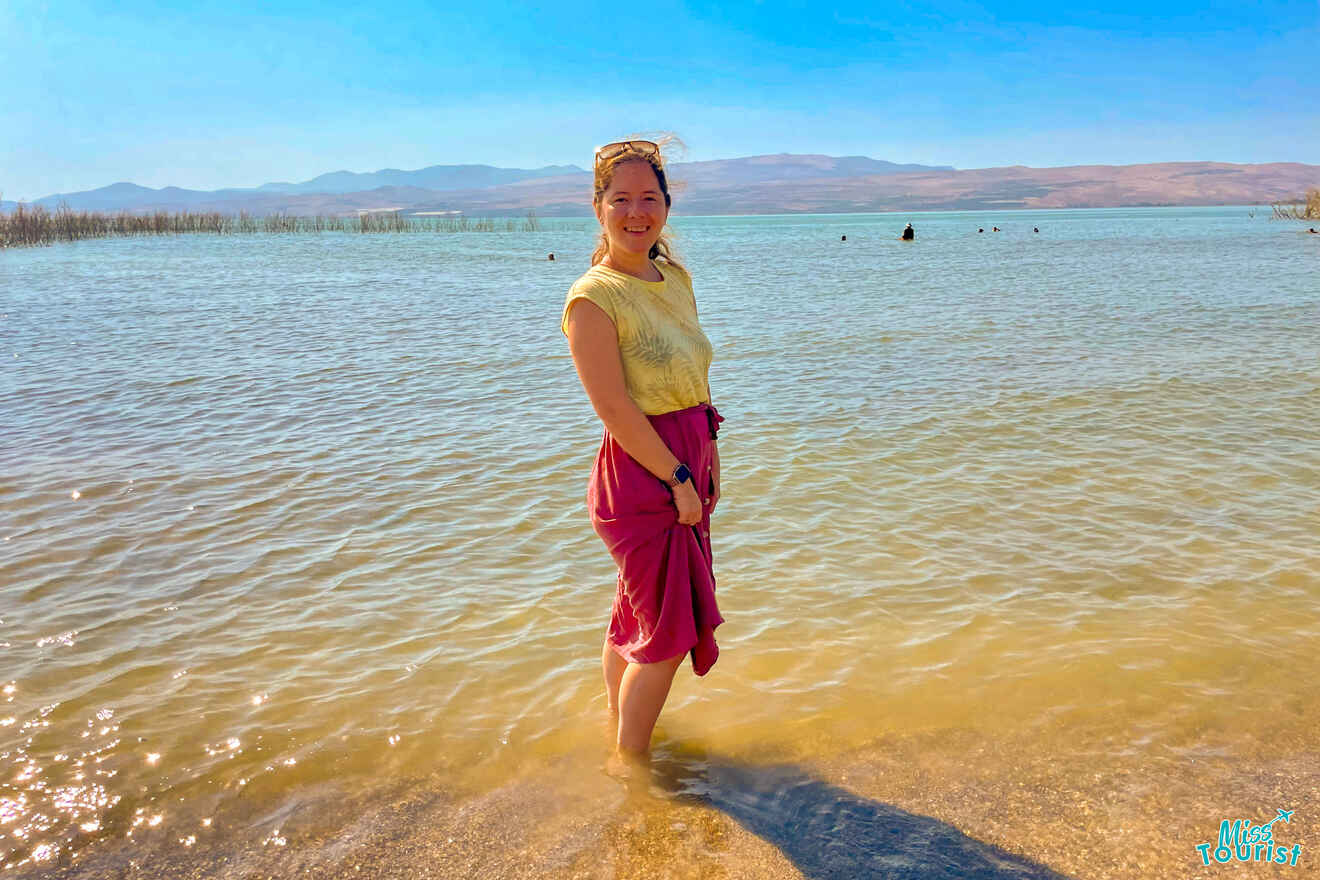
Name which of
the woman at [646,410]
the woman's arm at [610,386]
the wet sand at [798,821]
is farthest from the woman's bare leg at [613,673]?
the woman's arm at [610,386]

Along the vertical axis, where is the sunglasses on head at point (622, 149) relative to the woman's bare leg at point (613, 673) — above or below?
above

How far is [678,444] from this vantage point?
2.89 m

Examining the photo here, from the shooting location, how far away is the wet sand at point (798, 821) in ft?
8.80

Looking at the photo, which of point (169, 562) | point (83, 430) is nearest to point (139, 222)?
point (83, 430)

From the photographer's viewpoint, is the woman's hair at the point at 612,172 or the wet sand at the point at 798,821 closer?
the wet sand at the point at 798,821

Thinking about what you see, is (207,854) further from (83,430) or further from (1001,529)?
(83,430)

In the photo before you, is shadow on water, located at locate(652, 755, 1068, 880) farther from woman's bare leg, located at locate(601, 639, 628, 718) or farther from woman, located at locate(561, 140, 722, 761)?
woman, located at locate(561, 140, 722, 761)

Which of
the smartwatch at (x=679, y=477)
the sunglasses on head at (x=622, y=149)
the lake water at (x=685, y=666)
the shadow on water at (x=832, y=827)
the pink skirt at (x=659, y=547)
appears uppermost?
the sunglasses on head at (x=622, y=149)

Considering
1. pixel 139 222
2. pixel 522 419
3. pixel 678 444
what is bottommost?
pixel 522 419

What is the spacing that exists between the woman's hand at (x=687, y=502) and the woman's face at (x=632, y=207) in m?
0.74

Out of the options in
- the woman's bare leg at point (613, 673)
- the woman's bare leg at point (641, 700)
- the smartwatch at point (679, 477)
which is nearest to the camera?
the smartwatch at point (679, 477)

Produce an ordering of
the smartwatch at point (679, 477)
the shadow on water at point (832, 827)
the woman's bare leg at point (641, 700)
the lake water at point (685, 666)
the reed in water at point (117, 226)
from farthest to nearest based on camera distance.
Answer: the reed in water at point (117, 226) → the woman's bare leg at point (641, 700) → the lake water at point (685, 666) → the smartwatch at point (679, 477) → the shadow on water at point (832, 827)

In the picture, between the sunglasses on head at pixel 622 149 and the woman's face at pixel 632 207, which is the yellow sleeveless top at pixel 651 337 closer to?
the woman's face at pixel 632 207

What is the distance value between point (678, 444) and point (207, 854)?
189 centimetres
